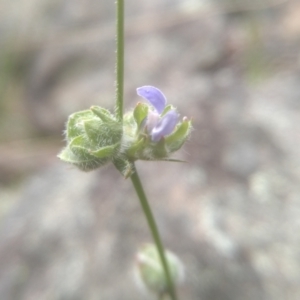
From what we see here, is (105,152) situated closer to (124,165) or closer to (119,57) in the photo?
(124,165)

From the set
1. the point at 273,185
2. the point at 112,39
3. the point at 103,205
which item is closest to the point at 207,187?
the point at 273,185

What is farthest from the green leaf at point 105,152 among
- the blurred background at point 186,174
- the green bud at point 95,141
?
the blurred background at point 186,174

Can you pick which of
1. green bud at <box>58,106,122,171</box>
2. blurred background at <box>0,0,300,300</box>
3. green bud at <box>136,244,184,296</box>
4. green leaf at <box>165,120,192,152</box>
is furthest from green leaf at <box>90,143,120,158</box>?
blurred background at <box>0,0,300,300</box>

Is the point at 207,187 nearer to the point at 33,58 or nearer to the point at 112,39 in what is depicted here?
the point at 112,39

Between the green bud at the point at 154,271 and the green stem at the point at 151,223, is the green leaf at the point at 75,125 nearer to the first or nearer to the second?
the green stem at the point at 151,223

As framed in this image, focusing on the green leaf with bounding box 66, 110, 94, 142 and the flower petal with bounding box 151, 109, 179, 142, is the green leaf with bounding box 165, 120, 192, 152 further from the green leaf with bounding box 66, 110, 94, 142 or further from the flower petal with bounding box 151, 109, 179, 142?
the green leaf with bounding box 66, 110, 94, 142

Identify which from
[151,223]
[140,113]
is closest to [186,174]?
[151,223]
